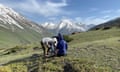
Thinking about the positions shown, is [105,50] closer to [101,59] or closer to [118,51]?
[118,51]

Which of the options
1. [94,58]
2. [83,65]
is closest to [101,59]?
[94,58]

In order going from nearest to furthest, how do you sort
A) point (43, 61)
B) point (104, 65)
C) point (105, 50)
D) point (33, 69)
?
point (104, 65) → point (33, 69) → point (43, 61) → point (105, 50)

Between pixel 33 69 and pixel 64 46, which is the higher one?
pixel 64 46

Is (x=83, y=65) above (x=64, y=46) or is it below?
below

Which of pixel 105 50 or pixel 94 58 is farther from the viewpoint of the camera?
pixel 105 50

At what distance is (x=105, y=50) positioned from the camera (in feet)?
90.2

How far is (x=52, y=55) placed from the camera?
27.0 m

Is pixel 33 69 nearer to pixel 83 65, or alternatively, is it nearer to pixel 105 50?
pixel 83 65

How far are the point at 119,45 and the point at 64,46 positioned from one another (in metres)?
7.10

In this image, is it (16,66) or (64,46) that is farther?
(64,46)

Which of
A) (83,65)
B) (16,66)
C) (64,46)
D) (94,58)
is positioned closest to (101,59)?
(94,58)

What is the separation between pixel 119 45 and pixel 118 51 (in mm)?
3132

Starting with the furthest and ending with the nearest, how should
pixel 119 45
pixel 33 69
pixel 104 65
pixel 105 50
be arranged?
pixel 119 45 → pixel 105 50 → pixel 33 69 → pixel 104 65

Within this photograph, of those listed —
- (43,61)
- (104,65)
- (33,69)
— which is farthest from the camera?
(43,61)
